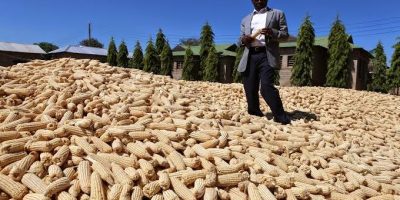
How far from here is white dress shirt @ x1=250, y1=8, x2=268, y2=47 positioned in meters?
5.23

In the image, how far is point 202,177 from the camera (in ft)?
8.96

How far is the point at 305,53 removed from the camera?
77.2 feet

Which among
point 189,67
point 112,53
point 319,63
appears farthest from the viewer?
point 112,53

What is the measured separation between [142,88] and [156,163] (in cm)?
211

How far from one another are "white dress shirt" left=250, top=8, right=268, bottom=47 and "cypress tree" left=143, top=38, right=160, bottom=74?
23.3 m

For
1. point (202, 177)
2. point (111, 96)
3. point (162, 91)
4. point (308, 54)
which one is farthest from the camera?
point (308, 54)

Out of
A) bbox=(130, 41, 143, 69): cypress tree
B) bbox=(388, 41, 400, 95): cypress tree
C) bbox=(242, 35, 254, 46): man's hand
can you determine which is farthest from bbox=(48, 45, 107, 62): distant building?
bbox=(242, 35, 254, 46): man's hand

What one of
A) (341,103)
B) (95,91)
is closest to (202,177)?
(95,91)

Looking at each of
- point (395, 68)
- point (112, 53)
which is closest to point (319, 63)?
point (395, 68)

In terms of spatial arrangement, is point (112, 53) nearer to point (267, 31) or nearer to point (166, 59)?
point (166, 59)

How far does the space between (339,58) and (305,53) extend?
2.05m

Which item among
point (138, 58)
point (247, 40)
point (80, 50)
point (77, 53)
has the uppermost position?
point (80, 50)

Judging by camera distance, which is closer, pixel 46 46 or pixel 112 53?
pixel 112 53

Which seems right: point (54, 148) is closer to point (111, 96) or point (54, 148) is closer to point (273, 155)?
point (111, 96)
